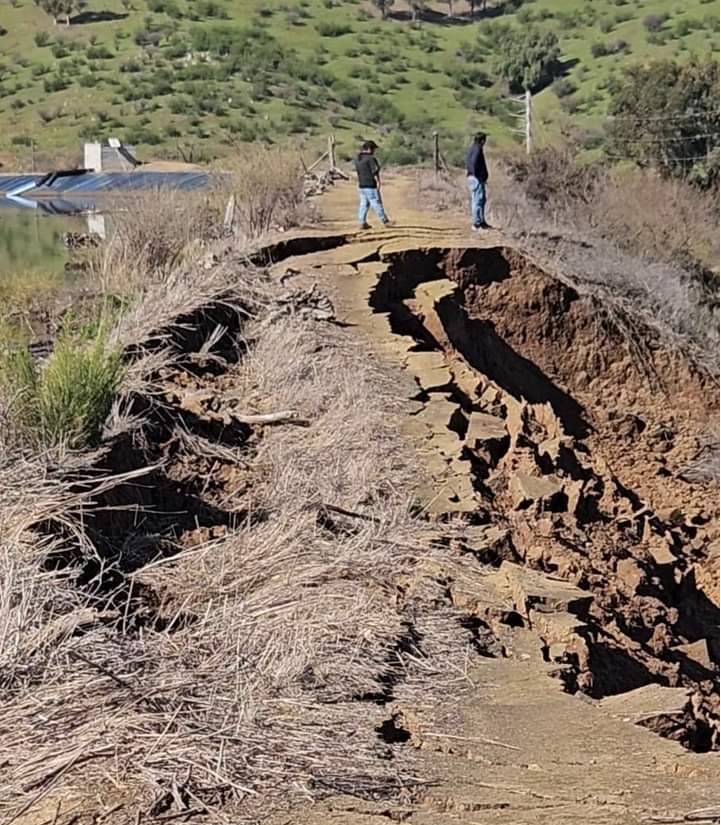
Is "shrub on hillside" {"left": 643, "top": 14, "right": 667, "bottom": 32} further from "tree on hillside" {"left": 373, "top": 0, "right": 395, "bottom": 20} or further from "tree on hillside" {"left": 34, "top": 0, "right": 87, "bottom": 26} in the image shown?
"tree on hillside" {"left": 34, "top": 0, "right": 87, "bottom": 26}

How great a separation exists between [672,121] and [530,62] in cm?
3577

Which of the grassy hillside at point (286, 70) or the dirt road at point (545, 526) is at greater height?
the grassy hillside at point (286, 70)

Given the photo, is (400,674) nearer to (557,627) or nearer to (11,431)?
(557,627)

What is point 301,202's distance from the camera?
2248 centimetres

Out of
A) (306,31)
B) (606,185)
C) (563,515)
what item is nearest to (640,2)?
(306,31)

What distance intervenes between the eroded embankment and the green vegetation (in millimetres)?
2338

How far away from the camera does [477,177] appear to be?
20.0 m

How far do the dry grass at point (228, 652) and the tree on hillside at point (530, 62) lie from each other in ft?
227

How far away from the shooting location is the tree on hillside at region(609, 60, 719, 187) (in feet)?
131

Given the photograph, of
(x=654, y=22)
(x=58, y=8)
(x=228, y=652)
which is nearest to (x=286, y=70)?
(x=58, y=8)

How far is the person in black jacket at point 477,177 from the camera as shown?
65.0 ft

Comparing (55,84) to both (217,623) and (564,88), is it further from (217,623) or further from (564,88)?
(217,623)

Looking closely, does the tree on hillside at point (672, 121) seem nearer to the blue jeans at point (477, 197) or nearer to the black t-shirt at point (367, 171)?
the blue jeans at point (477, 197)

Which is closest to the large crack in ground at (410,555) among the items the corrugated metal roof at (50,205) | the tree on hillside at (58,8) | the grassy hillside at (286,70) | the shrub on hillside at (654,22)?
the corrugated metal roof at (50,205)
